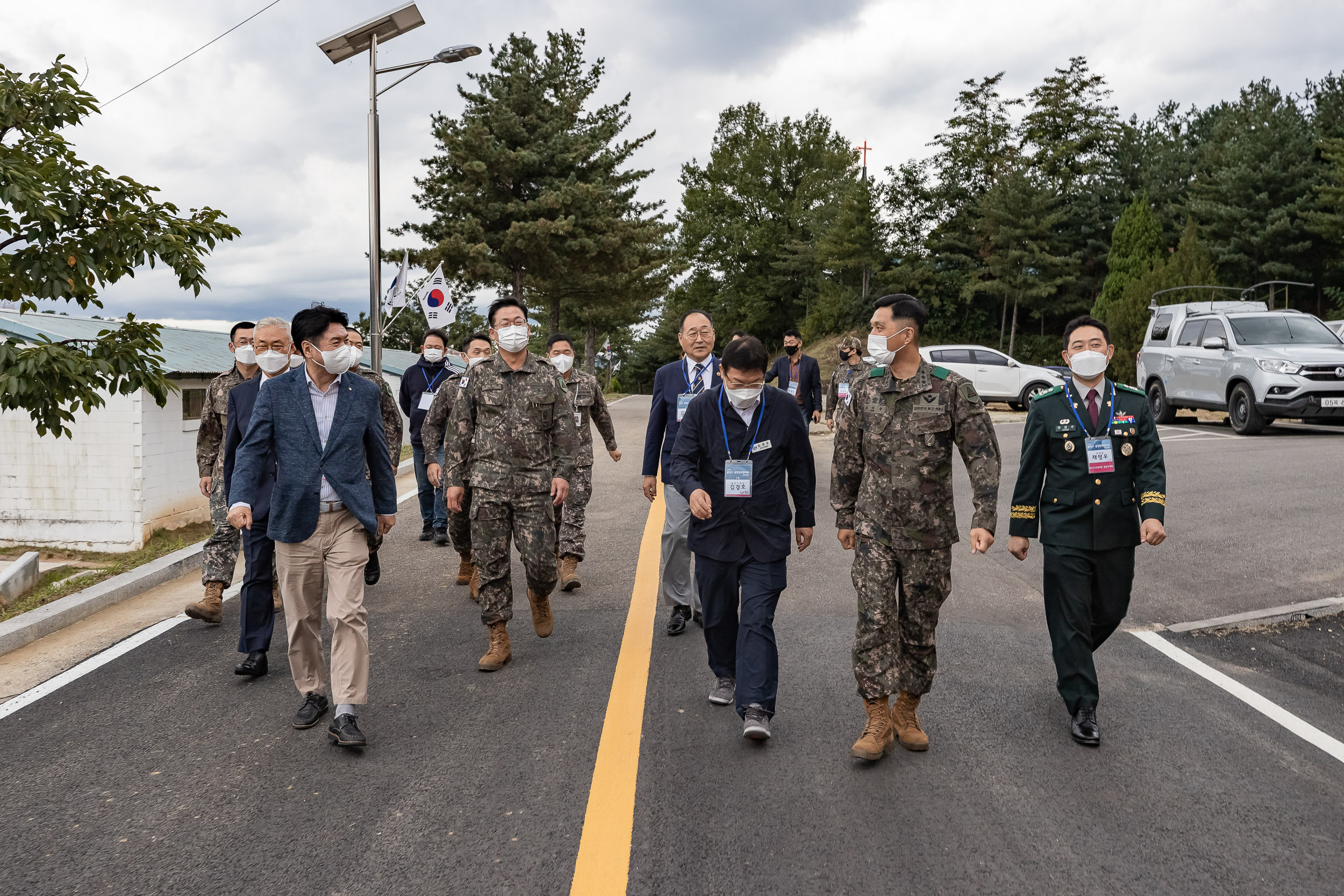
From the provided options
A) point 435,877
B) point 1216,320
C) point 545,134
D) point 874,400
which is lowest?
point 435,877

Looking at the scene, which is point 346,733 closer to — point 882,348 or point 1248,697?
point 882,348

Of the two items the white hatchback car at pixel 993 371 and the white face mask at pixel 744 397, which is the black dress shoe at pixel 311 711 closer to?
the white face mask at pixel 744 397

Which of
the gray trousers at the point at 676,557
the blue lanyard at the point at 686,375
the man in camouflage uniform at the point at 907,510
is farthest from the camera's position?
the blue lanyard at the point at 686,375

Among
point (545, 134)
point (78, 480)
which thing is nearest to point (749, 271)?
point (545, 134)

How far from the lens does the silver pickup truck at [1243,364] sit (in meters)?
15.0

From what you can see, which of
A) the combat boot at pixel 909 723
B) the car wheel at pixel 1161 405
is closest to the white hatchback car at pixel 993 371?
the car wheel at pixel 1161 405

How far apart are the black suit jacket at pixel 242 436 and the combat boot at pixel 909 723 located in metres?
3.33

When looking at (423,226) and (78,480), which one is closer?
(78,480)

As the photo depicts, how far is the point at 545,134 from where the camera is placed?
32.6 meters

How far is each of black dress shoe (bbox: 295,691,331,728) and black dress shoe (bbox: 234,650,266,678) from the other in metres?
0.69

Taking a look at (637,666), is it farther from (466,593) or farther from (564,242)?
(564,242)

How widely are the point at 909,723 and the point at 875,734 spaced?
244 millimetres

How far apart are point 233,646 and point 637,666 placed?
241cm

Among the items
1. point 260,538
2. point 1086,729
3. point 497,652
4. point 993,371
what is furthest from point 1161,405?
point 260,538
